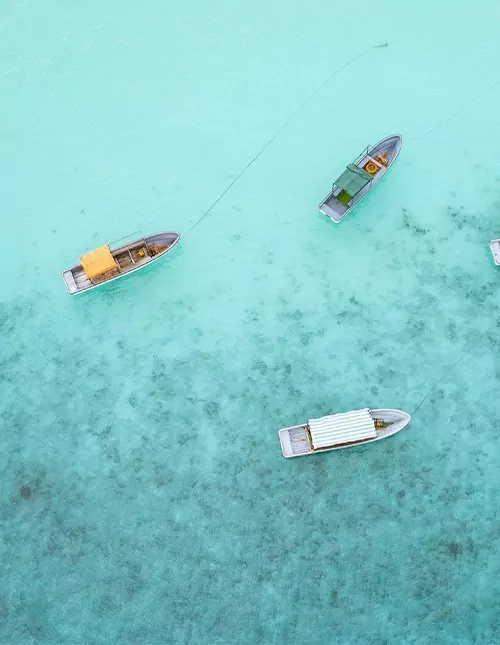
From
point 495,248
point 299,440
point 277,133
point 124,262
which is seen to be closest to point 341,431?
point 299,440

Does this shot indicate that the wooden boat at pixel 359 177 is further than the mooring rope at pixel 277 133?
No

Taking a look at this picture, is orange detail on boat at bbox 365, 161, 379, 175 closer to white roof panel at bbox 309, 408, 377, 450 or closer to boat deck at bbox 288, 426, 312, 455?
white roof panel at bbox 309, 408, 377, 450

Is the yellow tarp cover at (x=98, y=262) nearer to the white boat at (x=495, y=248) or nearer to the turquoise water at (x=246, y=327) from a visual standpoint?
the turquoise water at (x=246, y=327)

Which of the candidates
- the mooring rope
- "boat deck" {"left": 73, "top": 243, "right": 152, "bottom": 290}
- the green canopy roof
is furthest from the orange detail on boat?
"boat deck" {"left": 73, "top": 243, "right": 152, "bottom": 290}

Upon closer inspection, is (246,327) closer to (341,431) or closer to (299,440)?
(299,440)

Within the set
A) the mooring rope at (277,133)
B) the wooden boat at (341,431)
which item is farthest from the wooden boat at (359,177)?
the wooden boat at (341,431)

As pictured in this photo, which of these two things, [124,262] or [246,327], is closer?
[246,327]
